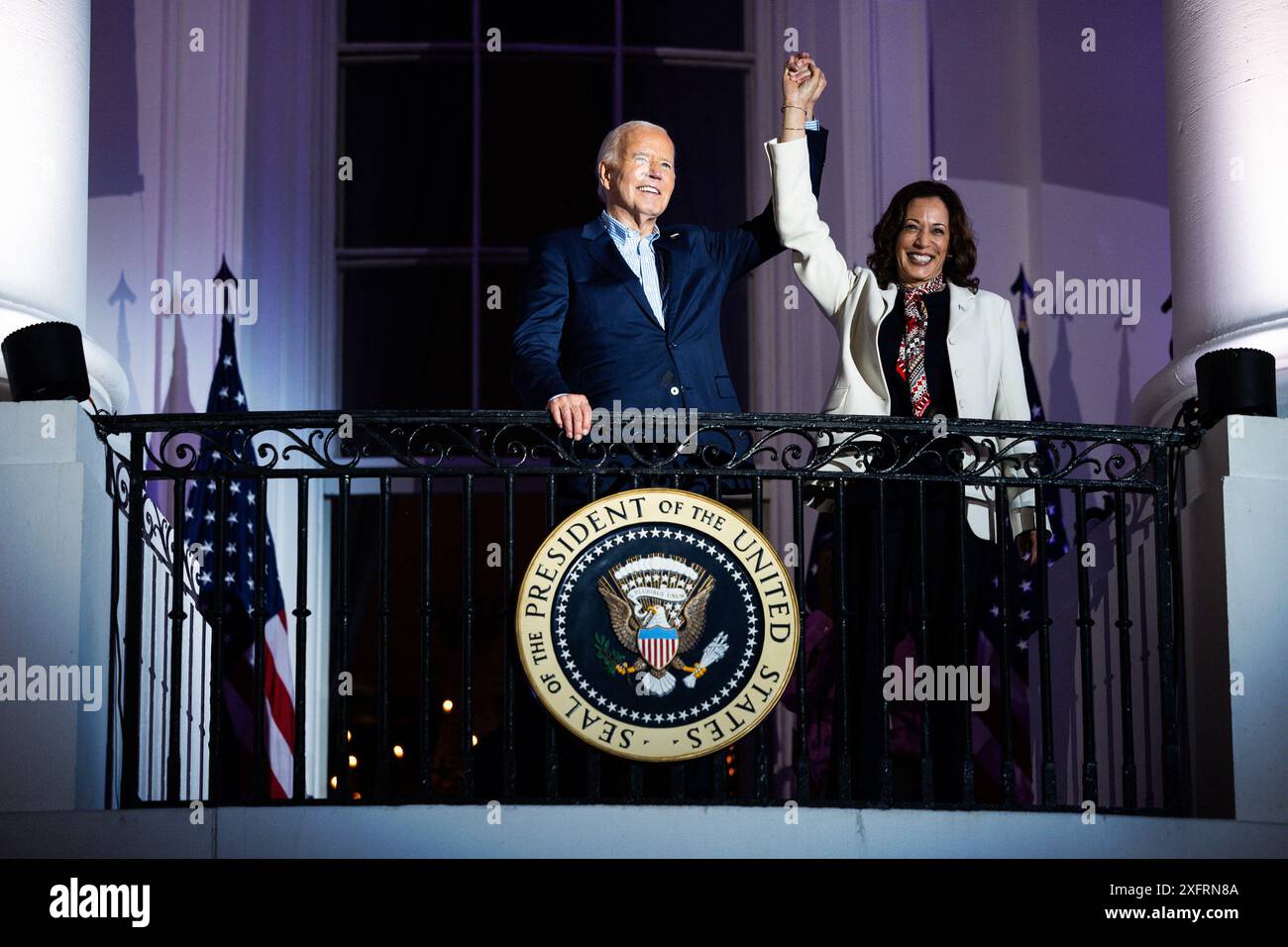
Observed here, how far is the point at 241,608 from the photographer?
9484mm

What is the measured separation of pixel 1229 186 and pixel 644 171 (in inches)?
76.5

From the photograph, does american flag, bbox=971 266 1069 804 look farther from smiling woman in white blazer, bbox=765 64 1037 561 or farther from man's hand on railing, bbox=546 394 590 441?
man's hand on railing, bbox=546 394 590 441

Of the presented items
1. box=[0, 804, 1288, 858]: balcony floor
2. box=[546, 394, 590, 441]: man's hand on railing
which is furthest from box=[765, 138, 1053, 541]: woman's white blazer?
box=[0, 804, 1288, 858]: balcony floor

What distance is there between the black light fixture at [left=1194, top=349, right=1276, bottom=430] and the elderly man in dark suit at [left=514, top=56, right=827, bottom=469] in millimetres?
1451

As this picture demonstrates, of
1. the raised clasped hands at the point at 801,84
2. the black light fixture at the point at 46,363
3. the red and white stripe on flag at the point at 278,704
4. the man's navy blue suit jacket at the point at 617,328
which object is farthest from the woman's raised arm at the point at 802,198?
the red and white stripe on flag at the point at 278,704

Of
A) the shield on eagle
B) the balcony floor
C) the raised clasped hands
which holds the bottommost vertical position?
the balcony floor

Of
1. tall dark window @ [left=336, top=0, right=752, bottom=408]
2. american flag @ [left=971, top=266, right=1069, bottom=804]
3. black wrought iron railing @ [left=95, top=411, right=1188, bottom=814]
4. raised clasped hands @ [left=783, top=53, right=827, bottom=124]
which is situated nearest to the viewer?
black wrought iron railing @ [left=95, top=411, right=1188, bottom=814]

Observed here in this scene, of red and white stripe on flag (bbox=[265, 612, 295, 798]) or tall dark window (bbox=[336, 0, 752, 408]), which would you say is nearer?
red and white stripe on flag (bbox=[265, 612, 295, 798])

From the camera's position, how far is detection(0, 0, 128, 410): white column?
23.2 feet

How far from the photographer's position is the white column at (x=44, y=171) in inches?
278

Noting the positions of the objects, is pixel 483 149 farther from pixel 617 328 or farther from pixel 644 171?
pixel 617 328

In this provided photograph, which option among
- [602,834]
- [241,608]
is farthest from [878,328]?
[241,608]

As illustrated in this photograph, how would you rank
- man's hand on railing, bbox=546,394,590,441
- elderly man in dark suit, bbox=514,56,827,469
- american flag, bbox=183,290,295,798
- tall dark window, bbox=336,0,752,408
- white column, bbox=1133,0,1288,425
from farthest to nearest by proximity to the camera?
tall dark window, bbox=336,0,752,408 < american flag, bbox=183,290,295,798 < white column, bbox=1133,0,1288,425 < elderly man in dark suit, bbox=514,56,827,469 < man's hand on railing, bbox=546,394,590,441
